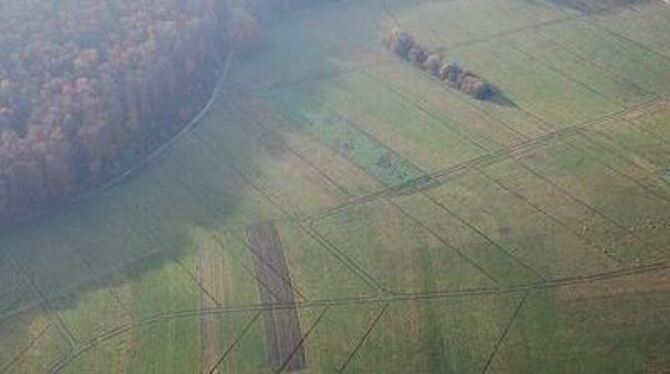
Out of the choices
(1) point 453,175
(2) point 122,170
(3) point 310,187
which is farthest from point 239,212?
(1) point 453,175

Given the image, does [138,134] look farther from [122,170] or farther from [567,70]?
[567,70]

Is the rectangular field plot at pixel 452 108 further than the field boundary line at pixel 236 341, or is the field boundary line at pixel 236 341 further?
the rectangular field plot at pixel 452 108

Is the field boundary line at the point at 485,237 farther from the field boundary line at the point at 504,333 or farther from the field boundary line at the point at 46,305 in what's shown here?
the field boundary line at the point at 46,305

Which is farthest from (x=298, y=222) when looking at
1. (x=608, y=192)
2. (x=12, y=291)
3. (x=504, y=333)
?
(x=608, y=192)

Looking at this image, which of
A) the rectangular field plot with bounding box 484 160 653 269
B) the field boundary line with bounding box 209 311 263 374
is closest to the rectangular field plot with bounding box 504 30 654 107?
the rectangular field plot with bounding box 484 160 653 269

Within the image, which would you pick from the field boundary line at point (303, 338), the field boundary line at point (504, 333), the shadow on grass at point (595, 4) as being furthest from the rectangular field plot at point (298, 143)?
the shadow on grass at point (595, 4)

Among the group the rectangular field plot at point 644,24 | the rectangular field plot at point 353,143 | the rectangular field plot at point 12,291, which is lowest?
the rectangular field plot at point 12,291
